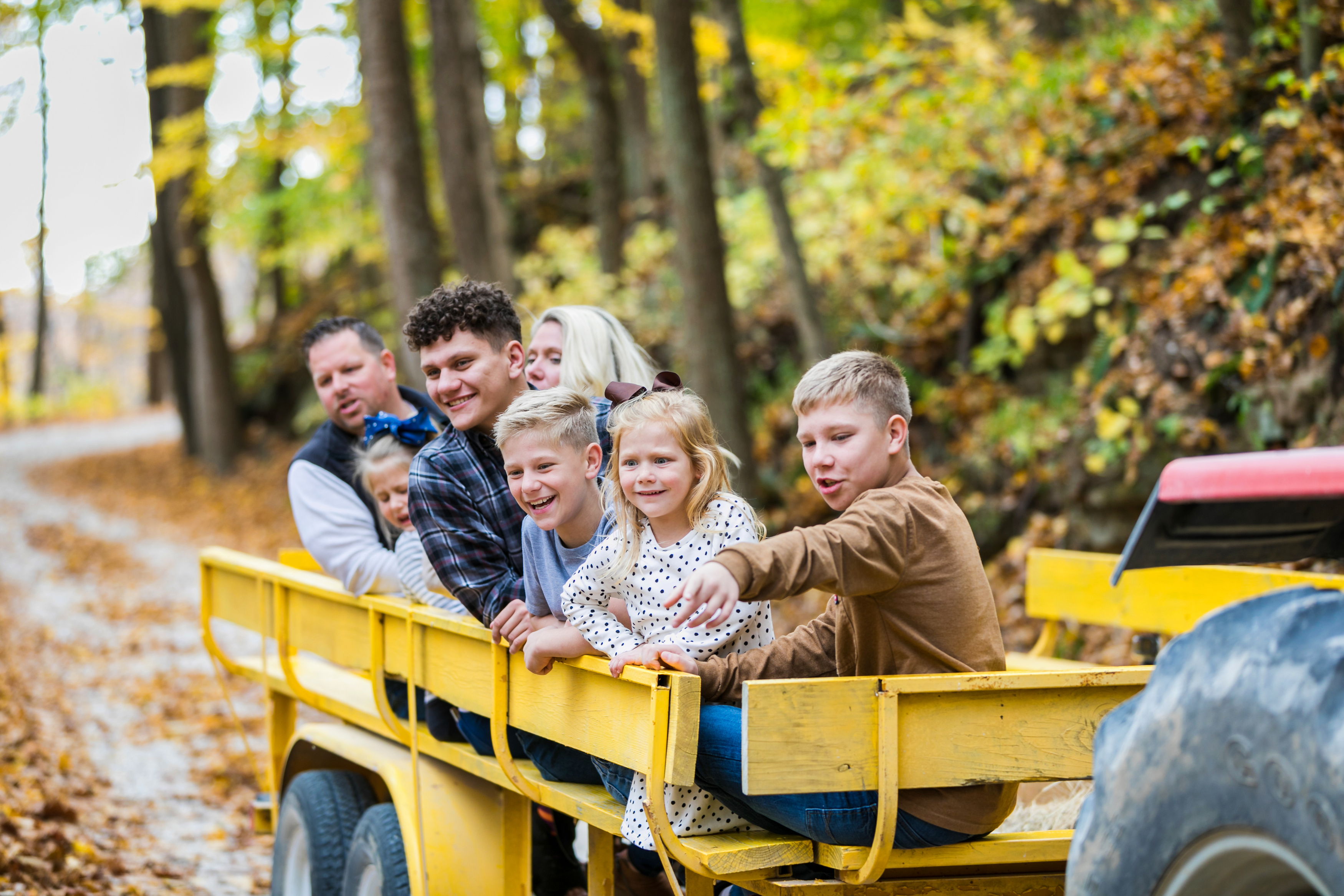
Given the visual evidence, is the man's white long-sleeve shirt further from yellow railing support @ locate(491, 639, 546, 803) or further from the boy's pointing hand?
the boy's pointing hand

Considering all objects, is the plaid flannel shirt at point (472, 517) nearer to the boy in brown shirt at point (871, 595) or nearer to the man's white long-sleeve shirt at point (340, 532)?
the man's white long-sleeve shirt at point (340, 532)

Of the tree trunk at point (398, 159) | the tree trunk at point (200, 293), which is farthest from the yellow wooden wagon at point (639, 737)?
the tree trunk at point (200, 293)

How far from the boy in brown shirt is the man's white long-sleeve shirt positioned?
1.69 metres

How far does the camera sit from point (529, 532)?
11.2 ft

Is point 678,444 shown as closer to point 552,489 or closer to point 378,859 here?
point 552,489

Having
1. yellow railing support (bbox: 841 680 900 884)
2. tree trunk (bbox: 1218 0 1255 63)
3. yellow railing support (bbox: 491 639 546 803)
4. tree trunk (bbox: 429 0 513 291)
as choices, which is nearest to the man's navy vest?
yellow railing support (bbox: 491 639 546 803)

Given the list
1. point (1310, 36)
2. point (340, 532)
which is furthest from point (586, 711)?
point (1310, 36)

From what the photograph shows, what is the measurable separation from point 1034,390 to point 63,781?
21.5 ft

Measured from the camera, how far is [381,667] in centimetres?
371

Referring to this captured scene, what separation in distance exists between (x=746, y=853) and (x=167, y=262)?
21.0 metres

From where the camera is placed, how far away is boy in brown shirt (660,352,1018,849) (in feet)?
8.18

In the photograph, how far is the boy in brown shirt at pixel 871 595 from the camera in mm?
2492

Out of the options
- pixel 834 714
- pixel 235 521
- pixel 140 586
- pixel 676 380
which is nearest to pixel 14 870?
pixel 676 380

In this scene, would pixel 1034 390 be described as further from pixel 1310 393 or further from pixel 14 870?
pixel 14 870
